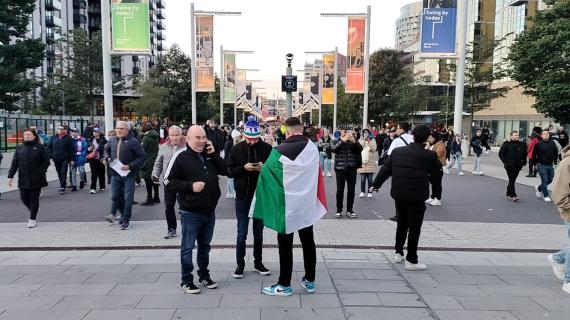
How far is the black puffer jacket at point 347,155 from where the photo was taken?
9188 millimetres

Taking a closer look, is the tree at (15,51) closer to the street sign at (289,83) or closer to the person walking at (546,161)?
the street sign at (289,83)

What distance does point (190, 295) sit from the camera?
4.89 metres

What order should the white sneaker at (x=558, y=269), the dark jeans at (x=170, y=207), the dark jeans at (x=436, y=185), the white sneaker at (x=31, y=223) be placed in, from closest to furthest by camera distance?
1. the white sneaker at (x=558, y=269)
2. the dark jeans at (x=170, y=207)
3. the white sneaker at (x=31, y=223)
4. the dark jeans at (x=436, y=185)

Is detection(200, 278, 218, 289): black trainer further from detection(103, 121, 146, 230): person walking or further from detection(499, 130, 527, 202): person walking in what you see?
detection(499, 130, 527, 202): person walking

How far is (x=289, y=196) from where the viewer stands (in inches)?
185

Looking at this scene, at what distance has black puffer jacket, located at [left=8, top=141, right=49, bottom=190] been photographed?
8117mm

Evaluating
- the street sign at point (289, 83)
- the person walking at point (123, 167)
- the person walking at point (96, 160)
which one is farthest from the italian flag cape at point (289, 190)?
the street sign at point (289, 83)

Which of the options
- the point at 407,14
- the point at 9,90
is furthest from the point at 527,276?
the point at 407,14

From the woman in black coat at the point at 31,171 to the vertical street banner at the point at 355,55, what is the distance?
17783 mm

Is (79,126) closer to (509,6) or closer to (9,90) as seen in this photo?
(9,90)

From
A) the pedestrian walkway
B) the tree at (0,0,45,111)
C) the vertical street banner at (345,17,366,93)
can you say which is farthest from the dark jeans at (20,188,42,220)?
the vertical street banner at (345,17,366,93)

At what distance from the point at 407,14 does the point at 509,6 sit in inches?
6003

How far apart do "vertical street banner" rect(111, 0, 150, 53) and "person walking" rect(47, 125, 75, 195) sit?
15.7 feet

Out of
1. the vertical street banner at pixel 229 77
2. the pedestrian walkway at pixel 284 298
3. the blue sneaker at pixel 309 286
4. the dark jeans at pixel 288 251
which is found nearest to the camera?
the pedestrian walkway at pixel 284 298
